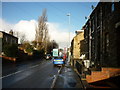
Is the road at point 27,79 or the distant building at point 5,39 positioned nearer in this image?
the road at point 27,79

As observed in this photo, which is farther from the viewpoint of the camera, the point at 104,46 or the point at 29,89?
the point at 104,46

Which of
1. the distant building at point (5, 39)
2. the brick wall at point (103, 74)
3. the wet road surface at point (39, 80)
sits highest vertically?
the distant building at point (5, 39)

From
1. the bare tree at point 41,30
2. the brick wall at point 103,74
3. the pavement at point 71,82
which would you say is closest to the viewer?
the brick wall at point 103,74

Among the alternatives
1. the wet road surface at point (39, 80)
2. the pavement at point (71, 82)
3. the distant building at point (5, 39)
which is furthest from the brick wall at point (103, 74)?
the distant building at point (5, 39)

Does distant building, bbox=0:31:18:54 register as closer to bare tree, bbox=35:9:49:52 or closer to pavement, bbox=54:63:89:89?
bare tree, bbox=35:9:49:52

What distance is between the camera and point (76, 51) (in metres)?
40.2

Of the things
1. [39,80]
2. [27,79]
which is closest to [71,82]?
[39,80]

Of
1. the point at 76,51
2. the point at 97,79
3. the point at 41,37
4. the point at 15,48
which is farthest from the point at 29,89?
the point at 41,37

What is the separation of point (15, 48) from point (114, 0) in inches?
1118

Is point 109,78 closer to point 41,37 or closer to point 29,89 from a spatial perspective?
point 29,89

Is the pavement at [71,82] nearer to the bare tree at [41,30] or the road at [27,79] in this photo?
the road at [27,79]

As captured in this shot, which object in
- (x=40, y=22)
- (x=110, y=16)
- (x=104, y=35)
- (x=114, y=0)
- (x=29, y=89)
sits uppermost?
(x=40, y=22)

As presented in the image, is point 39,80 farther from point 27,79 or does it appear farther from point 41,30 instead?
point 41,30

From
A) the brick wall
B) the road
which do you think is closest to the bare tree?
the road
